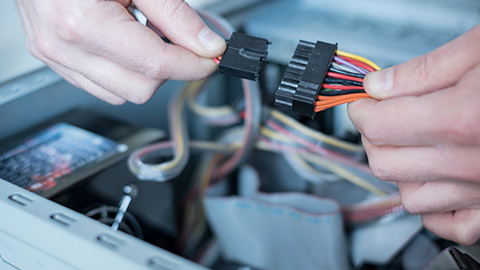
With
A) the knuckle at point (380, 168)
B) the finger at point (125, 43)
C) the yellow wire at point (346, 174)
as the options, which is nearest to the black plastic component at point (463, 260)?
the knuckle at point (380, 168)

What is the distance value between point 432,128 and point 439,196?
0.10 meters

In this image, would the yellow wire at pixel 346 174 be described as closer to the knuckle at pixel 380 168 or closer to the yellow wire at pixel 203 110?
the yellow wire at pixel 203 110

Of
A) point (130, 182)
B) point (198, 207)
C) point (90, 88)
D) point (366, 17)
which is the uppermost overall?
point (366, 17)

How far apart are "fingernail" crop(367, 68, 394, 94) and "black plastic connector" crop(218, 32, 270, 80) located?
0.11m

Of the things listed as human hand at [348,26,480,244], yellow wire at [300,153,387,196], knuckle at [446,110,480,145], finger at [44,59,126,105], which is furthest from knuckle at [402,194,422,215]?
finger at [44,59,126,105]

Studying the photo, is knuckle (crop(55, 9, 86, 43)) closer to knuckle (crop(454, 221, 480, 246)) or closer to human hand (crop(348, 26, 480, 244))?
human hand (crop(348, 26, 480, 244))

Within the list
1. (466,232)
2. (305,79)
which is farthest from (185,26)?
(466,232)

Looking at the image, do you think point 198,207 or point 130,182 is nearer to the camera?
point 130,182

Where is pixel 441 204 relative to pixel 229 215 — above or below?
above

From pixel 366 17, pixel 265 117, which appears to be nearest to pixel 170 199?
pixel 265 117

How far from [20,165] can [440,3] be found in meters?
0.85

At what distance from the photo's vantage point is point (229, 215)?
0.70m

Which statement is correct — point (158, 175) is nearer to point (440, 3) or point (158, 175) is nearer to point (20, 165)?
point (20, 165)

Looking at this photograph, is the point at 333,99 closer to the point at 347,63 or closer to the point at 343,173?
the point at 347,63
